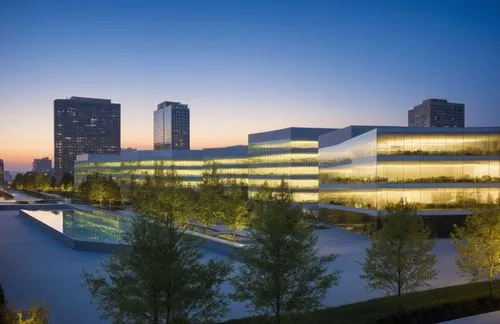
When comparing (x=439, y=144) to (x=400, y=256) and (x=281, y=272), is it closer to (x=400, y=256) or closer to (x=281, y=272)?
(x=400, y=256)

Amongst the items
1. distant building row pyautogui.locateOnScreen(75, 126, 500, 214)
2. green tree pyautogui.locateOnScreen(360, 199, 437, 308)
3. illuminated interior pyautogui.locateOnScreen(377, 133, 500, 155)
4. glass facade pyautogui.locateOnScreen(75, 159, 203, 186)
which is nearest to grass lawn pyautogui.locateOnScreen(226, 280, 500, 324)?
green tree pyautogui.locateOnScreen(360, 199, 437, 308)

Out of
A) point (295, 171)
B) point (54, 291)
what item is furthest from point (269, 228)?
point (295, 171)

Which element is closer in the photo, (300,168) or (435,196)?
(435,196)

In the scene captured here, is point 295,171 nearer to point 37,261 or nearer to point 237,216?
point 237,216

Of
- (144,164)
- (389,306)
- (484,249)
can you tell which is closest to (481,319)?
(389,306)

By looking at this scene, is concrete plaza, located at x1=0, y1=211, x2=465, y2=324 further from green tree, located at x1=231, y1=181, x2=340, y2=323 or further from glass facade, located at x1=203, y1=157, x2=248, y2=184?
glass facade, located at x1=203, y1=157, x2=248, y2=184

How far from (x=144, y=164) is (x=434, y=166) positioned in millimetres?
98903

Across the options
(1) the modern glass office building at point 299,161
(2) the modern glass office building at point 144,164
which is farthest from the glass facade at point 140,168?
(1) the modern glass office building at point 299,161

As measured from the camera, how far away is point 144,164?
137125 millimetres

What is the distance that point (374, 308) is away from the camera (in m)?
22.7

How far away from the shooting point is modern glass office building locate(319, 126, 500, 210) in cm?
5122

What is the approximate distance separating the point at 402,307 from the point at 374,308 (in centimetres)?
128

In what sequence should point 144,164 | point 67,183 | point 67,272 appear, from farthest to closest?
point 67,183 → point 144,164 → point 67,272

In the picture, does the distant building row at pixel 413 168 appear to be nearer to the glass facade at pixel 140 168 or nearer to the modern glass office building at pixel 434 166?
the modern glass office building at pixel 434 166
